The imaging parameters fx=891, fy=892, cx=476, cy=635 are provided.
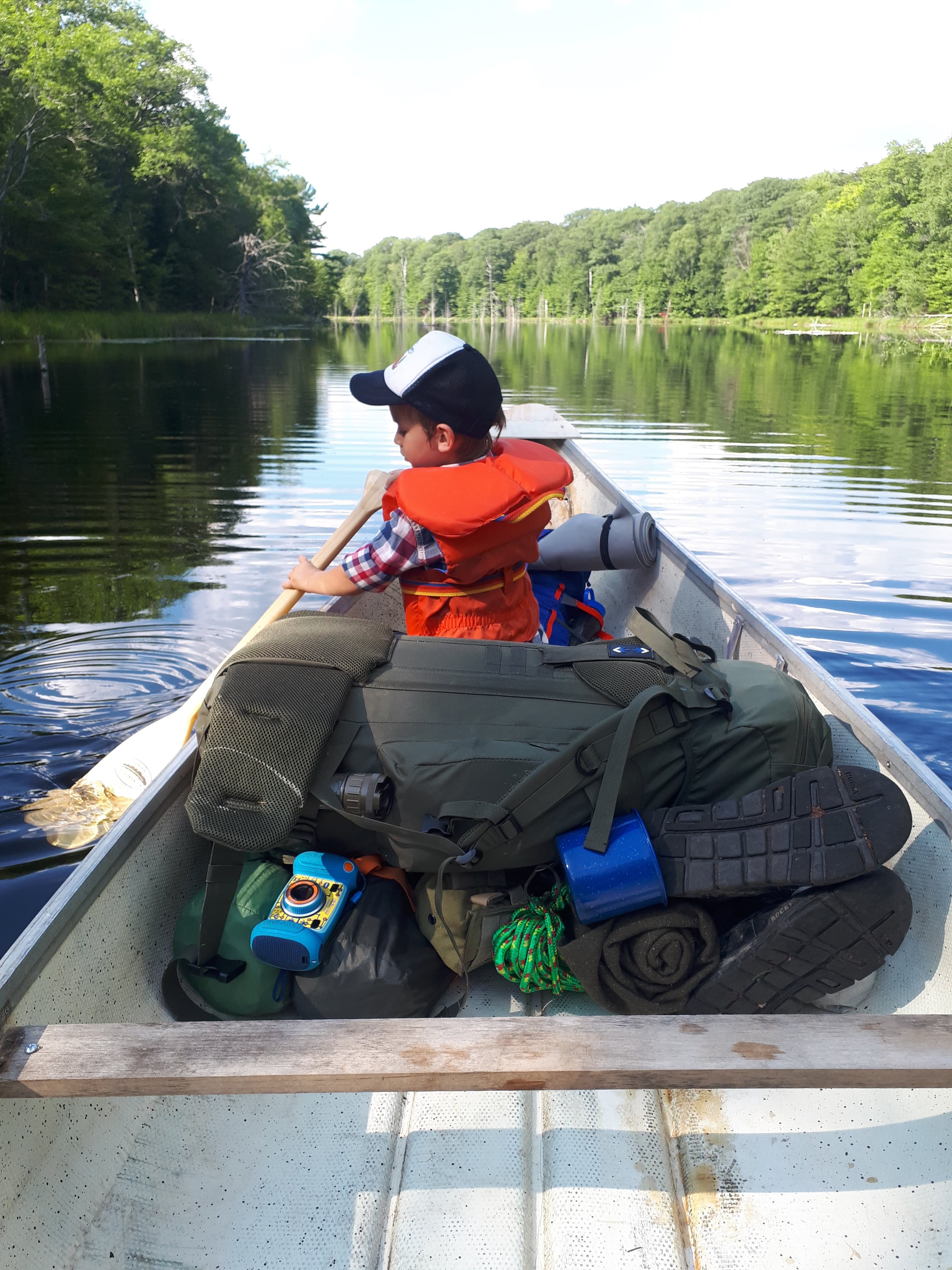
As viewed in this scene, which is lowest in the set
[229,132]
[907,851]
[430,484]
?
[907,851]

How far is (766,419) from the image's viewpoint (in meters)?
15.5

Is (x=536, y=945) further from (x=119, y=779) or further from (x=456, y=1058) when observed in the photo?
(x=119, y=779)

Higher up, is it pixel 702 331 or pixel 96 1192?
pixel 702 331

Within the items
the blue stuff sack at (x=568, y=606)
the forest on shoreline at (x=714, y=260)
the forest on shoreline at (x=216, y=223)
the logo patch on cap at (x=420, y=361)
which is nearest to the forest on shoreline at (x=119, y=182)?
the forest on shoreline at (x=216, y=223)

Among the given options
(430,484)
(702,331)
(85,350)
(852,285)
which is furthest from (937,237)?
(430,484)

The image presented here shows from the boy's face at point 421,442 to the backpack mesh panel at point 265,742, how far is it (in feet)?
2.21

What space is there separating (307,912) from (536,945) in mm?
485

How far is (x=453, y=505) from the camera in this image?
2.18m

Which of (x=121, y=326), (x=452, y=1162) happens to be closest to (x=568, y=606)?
(x=452, y=1162)

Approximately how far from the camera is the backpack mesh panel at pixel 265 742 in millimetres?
1811

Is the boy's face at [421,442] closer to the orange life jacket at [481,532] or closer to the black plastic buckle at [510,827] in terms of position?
the orange life jacket at [481,532]

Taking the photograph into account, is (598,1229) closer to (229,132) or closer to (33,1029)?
(33,1029)

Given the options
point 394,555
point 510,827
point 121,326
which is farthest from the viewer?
point 121,326

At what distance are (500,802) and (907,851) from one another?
93 cm
